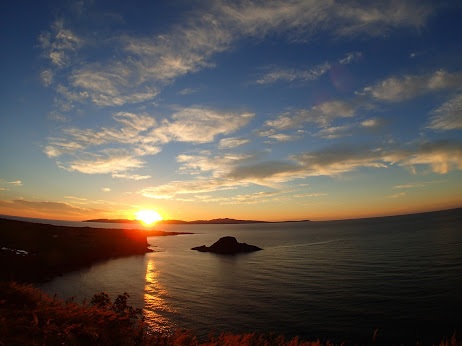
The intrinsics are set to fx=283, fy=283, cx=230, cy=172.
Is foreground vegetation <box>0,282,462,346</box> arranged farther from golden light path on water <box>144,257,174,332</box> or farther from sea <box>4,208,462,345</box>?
golden light path on water <box>144,257,174,332</box>

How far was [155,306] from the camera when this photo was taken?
4056cm

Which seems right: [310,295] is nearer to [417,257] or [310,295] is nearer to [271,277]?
[271,277]

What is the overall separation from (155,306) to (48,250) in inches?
1945

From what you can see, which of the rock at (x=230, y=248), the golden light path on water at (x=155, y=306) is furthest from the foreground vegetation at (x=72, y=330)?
the rock at (x=230, y=248)

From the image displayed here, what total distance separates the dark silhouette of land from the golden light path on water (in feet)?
68.5

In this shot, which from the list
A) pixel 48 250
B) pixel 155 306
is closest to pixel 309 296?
pixel 155 306

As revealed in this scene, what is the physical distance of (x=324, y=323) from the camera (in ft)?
102

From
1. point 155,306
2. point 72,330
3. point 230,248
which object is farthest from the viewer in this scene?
point 230,248

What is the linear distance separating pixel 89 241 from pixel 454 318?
3873 inches

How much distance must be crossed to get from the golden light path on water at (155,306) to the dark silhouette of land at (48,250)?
20.9 m

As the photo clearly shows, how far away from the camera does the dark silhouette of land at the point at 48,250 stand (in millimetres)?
57062

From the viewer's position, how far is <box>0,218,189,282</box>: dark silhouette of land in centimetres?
5706

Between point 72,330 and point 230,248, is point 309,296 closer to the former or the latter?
point 72,330

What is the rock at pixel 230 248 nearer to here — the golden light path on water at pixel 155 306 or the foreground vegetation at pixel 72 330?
the golden light path on water at pixel 155 306
